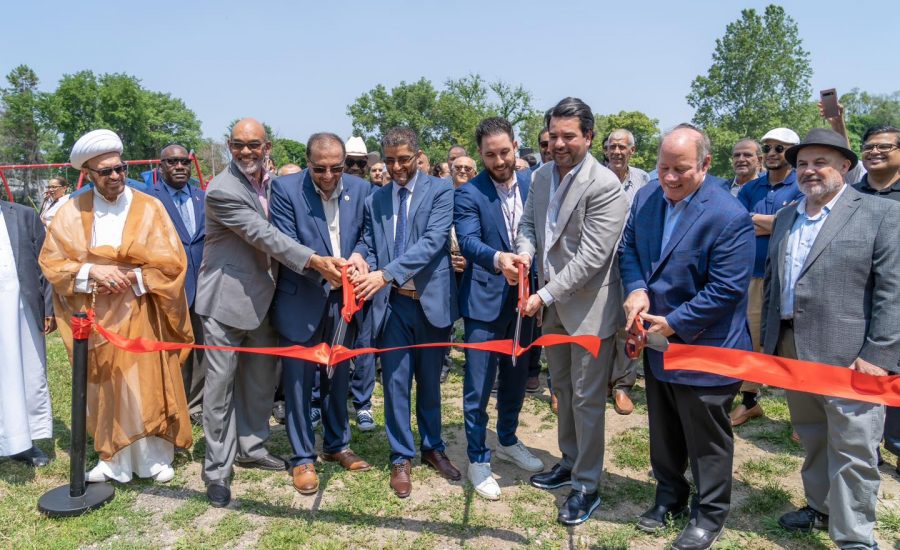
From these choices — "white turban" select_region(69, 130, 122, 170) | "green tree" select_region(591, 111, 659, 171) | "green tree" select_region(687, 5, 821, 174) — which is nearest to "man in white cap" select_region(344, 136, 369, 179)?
"white turban" select_region(69, 130, 122, 170)

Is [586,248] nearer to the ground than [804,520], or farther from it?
farther from it

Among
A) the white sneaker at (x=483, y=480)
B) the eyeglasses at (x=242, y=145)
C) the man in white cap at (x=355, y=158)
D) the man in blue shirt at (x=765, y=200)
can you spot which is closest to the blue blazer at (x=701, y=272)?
the white sneaker at (x=483, y=480)

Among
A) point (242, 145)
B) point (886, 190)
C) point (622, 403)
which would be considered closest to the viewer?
point (242, 145)

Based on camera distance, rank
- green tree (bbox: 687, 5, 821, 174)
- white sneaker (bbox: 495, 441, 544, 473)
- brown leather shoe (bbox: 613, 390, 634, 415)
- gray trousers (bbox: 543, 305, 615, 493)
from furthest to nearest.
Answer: green tree (bbox: 687, 5, 821, 174), brown leather shoe (bbox: 613, 390, 634, 415), white sneaker (bbox: 495, 441, 544, 473), gray trousers (bbox: 543, 305, 615, 493)

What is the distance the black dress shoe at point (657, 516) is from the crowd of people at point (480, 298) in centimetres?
1

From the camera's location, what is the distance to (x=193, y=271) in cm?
521

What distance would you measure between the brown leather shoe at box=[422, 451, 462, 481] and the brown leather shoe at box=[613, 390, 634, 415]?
188 cm

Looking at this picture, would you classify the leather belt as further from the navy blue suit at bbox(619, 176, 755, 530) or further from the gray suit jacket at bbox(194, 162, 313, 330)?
the navy blue suit at bbox(619, 176, 755, 530)

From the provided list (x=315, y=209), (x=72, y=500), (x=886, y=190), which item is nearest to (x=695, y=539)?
(x=886, y=190)

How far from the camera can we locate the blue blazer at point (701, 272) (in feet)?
10.1

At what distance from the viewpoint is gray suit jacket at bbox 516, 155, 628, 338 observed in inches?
139

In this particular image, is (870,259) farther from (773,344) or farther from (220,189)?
(220,189)

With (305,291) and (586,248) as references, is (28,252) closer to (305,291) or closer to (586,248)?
(305,291)

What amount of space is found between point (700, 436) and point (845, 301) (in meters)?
1.03
